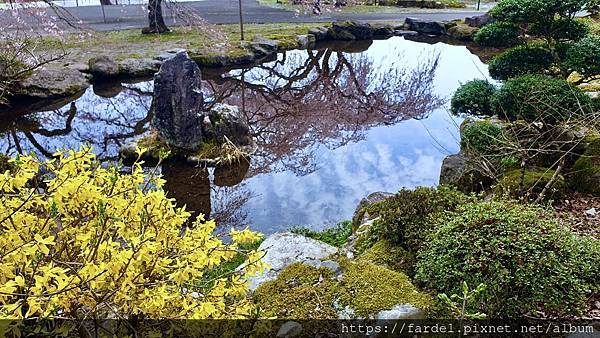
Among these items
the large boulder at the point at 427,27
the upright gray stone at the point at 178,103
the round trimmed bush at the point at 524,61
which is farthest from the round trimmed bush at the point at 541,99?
the large boulder at the point at 427,27

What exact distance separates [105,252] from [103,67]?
40.2 ft

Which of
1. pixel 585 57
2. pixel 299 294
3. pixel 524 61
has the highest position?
pixel 585 57

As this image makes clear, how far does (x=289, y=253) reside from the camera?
12.4 ft

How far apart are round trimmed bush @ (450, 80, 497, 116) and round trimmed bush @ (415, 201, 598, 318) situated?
3972mm

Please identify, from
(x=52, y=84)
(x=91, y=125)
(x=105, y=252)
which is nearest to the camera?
(x=105, y=252)

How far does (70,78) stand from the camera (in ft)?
39.0

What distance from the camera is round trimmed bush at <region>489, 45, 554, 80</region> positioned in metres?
7.07

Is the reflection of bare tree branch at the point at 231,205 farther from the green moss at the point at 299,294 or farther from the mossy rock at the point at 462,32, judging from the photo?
the mossy rock at the point at 462,32

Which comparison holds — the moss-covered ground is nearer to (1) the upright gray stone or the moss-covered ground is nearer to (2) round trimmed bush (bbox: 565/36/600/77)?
(1) the upright gray stone

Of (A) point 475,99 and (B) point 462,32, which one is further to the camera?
(B) point 462,32

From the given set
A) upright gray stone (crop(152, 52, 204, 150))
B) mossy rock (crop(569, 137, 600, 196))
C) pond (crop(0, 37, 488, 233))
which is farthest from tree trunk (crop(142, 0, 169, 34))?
mossy rock (crop(569, 137, 600, 196))

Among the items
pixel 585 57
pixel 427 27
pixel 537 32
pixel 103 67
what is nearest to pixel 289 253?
pixel 585 57

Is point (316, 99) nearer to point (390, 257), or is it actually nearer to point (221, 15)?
point (390, 257)

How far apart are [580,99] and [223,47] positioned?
11496 millimetres
